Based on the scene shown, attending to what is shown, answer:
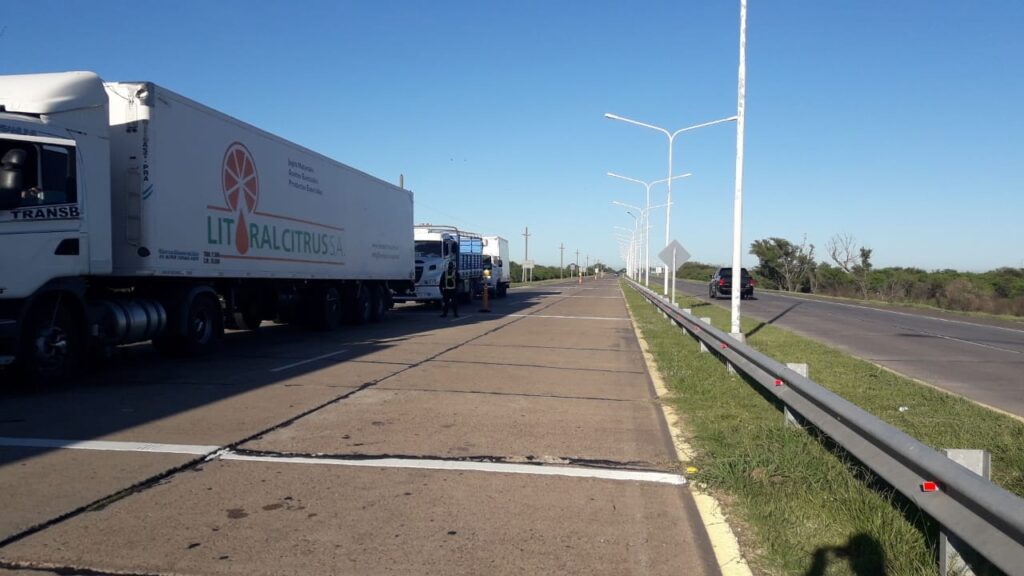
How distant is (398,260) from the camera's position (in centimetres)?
2464

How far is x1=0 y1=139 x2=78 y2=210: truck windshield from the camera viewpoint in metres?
9.20

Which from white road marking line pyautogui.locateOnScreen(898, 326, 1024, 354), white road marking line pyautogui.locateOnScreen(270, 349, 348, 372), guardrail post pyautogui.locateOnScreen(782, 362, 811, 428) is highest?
guardrail post pyautogui.locateOnScreen(782, 362, 811, 428)

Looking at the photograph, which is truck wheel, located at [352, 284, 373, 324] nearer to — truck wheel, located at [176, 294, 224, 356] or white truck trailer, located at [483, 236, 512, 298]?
truck wheel, located at [176, 294, 224, 356]

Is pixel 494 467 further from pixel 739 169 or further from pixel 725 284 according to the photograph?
pixel 725 284

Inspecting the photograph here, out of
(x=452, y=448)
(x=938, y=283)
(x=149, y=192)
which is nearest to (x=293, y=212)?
(x=149, y=192)

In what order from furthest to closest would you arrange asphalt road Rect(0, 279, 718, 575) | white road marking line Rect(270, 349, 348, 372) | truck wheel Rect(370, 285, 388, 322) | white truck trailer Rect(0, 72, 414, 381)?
truck wheel Rect(370, 285, 388, 322) → white road marking line Rect(270, 349, 348, 372) → white truck trailer Rect(0, 72, 414, 381) → asphalt road Rect(0, 279, 718, 575)

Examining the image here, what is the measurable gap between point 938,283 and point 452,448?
180 ft

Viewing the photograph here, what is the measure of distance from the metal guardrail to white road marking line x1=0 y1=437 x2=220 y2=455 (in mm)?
5263

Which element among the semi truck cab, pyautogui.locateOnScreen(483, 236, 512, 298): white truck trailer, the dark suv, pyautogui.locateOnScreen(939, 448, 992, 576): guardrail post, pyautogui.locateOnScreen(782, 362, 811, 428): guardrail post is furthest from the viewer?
the dark suv

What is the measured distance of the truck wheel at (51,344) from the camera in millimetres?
9727

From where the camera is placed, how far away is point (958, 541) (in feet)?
13.0

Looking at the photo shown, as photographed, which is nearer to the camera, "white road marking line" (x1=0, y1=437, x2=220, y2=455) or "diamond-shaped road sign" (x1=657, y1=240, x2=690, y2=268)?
"white road marking line" (x1=0, y1=437, x2=220, y2=455)

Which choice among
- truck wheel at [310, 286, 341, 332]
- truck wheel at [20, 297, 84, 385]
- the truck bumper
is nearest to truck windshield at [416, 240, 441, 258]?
truck wheel at [310, 286, 341, 332]

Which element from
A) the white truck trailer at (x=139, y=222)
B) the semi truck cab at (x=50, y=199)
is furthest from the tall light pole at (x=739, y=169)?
the semi truck cab at (x=50, y=199)
